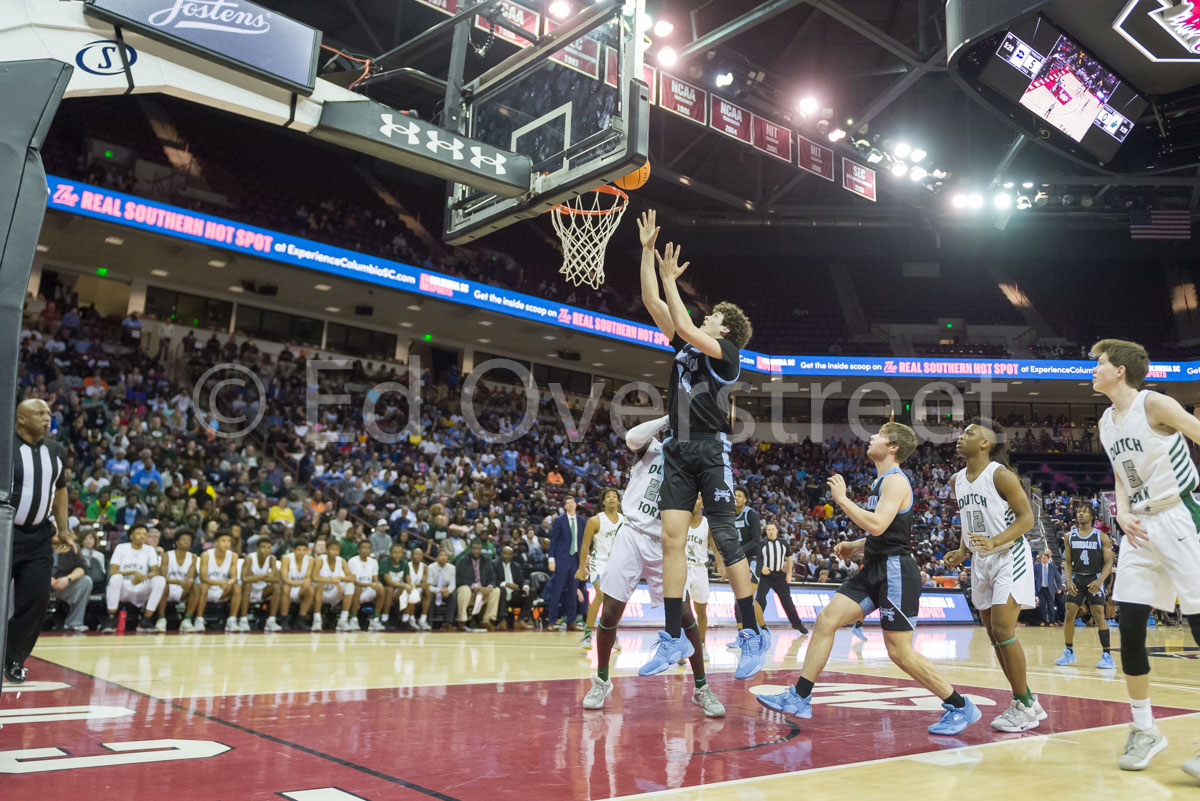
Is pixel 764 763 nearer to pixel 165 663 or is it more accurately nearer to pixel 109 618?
pixel 165 663

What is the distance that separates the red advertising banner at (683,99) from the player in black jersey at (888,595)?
12.1m

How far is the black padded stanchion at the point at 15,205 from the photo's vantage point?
8.38 feet

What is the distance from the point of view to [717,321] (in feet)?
16.3

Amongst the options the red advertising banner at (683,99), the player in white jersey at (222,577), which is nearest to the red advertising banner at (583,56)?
the player in white jersey at (222,577)

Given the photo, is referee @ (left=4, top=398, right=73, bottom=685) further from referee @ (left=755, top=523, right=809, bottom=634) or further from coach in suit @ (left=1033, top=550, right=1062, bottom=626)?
coach in suit @ (left=1033, top=550, right=1062, bottom=626)

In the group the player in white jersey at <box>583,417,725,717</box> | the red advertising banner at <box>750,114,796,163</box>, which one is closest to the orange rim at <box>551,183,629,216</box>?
the player in white jersey at <box>583,417,725,717</box>

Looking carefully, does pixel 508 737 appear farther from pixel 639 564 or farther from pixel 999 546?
pixel 999 546

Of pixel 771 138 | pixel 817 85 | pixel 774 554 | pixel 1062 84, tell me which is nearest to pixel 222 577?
pixel 774 554

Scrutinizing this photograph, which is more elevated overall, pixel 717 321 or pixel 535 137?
pixel 535 137

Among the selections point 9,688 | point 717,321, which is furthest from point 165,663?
point 717,321

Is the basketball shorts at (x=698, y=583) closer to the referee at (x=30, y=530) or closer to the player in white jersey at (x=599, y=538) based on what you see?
the player in white jersey at (x=599, y=538)

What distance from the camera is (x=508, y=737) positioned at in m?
3.94

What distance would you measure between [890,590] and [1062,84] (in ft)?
32.0

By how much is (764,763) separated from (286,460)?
15.9 meters
